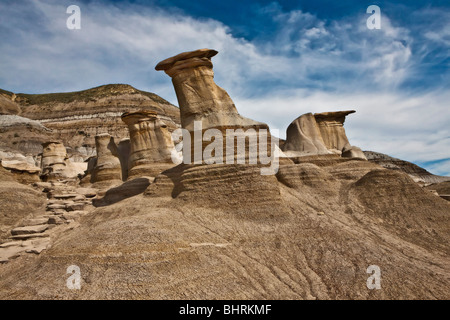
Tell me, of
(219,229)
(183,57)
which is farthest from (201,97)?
(219,229)

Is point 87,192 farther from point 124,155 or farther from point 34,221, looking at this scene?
point 124,155

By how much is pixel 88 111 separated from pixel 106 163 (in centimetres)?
4704

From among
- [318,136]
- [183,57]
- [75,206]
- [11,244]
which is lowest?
[11,244]

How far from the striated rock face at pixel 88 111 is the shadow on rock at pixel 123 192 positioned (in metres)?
40.7

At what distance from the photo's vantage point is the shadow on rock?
15.9 m

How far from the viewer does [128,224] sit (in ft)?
30.1

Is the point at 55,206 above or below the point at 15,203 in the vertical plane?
below

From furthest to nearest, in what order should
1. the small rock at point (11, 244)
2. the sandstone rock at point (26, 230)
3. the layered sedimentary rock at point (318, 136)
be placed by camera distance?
the layered sedimentary rock at point (318, 136), the sandstone rock at point (26, 230), the small rock at point (11, 244)

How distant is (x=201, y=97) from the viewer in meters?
14.2

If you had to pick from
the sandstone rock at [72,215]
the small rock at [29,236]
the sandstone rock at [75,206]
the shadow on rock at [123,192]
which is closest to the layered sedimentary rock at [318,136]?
the shadow on rock at [123,192]

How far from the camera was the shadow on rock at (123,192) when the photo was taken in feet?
52.1

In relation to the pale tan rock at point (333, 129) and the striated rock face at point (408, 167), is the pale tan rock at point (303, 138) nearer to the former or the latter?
the pale tan rock at point (333, 129)

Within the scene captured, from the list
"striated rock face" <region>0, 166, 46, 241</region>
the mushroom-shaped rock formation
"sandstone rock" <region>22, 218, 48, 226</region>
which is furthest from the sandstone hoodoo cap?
"striated rock face" <region>0, 166, 46, 241</region>

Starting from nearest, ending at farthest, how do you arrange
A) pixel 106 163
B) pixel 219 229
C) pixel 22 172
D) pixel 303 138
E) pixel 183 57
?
pixel 219 229 → pixel 183 57 → pixel 22 172 → pixel 106 163 → pixel 303 138
